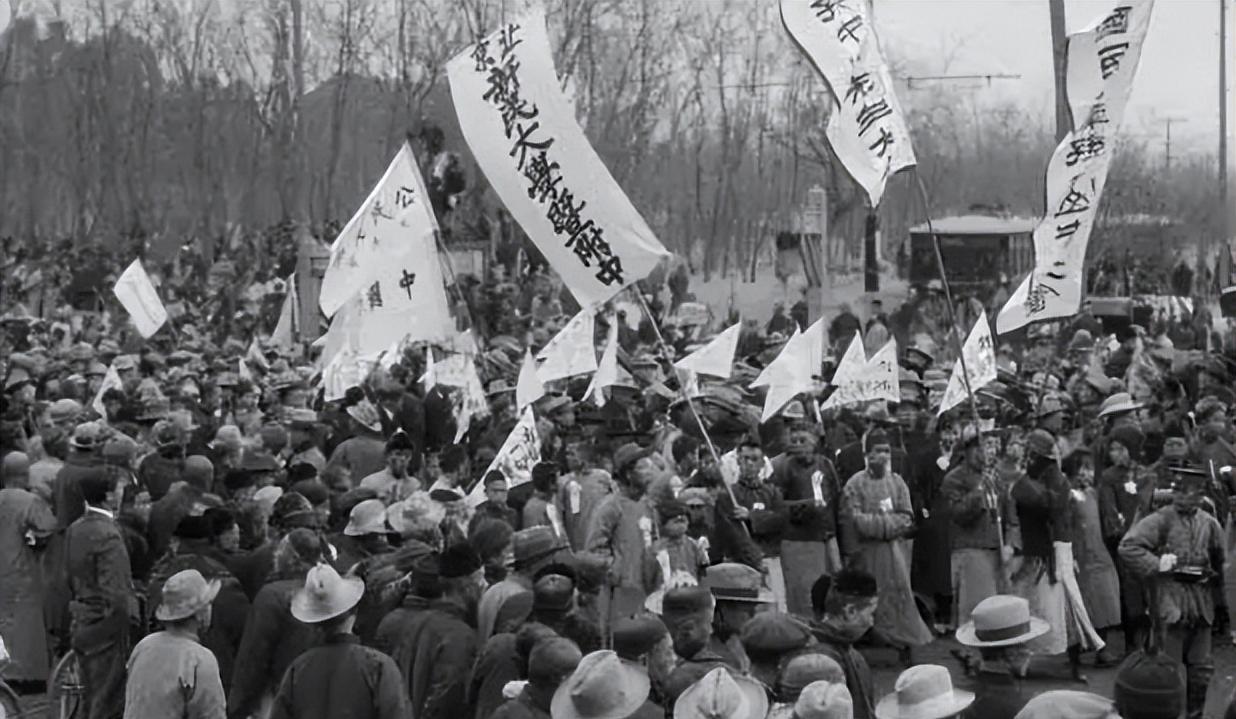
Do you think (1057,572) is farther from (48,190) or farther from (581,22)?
(48,190)

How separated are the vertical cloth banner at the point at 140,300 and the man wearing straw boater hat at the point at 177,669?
13344 mm

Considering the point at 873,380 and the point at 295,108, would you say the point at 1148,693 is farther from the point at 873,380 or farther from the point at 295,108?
the point at 295,108

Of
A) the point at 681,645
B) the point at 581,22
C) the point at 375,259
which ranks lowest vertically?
the point at 681,645

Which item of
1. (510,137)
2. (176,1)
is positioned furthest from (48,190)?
(510,137)

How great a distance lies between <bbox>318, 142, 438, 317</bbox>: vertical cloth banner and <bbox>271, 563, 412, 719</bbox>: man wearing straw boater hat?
7649 mm

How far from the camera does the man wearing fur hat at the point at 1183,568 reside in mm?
10742

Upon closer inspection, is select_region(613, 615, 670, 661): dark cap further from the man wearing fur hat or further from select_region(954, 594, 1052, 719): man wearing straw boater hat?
the man wearing fur hat

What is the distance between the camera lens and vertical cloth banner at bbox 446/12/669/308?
11406mm

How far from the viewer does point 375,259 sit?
14.8 m

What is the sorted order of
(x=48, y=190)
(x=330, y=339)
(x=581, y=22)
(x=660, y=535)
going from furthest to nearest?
1. (x=48, y=190)
2. (x=581, y=22)
3. (x=330, y=339)
4. (x=660, y=535)

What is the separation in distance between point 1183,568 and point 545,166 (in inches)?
169

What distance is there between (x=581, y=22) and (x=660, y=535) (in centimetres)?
3517

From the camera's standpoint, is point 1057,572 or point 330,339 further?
point 330,339

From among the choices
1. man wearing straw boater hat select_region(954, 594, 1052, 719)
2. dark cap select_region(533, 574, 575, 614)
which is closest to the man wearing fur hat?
man wearing straw boater hat select_region(954, 594, 1052, 719)
